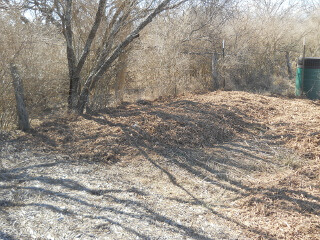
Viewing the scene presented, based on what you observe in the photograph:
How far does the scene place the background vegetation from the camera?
5.59 m

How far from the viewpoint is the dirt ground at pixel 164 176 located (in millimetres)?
2777

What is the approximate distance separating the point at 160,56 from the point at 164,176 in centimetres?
558

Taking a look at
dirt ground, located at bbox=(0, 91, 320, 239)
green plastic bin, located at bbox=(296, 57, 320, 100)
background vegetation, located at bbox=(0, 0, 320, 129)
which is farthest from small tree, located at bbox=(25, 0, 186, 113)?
green plastic bin, located at bbox=(296, 57, 320, 100)

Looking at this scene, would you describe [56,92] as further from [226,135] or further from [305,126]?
[305,126]

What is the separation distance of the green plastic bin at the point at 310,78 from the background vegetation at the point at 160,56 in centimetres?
87

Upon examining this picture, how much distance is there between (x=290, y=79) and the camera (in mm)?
12062

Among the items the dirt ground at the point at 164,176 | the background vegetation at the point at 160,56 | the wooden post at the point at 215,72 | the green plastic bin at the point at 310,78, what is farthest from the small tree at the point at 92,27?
the green plastic bin at the point at 310,78

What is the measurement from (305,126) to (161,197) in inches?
132

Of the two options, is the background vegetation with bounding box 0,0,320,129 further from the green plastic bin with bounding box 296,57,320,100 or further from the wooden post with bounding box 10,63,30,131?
the green plastic bin with bounding box 296,57,320,100

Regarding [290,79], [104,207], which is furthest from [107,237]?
[290,79]

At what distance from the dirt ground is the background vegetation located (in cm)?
130

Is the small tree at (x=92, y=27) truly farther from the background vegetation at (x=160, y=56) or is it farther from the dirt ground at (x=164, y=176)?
the dirt ground at (x=164, y=176)

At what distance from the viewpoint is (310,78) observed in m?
8.98

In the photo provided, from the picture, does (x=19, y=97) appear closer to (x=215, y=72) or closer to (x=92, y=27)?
(x=92, y=27)
